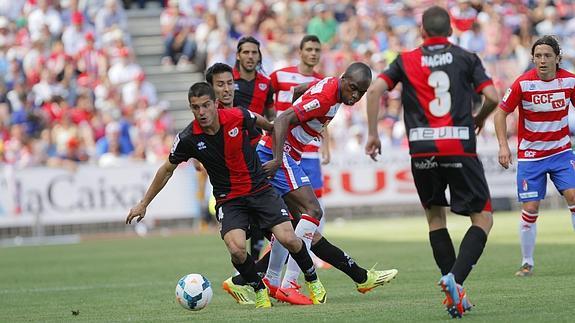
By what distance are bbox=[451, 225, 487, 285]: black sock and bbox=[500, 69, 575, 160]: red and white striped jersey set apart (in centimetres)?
286

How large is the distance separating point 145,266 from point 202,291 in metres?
6.35

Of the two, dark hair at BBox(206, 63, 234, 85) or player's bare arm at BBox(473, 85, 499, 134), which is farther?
dark hair at BBox(206, 63, 234, 85)

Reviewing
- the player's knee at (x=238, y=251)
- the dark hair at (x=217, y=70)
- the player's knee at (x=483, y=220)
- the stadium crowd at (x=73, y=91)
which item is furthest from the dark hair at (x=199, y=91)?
the stadium crowd at (x=73, y=91)

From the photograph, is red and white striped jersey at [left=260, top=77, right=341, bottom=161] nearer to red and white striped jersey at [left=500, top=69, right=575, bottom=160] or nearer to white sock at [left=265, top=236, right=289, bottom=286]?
white sock at [left=265, top=236, right=289, bottom=286]

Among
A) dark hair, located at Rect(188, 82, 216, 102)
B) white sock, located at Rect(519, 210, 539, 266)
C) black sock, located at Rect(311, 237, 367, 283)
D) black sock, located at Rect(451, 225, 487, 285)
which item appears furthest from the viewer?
white sock, located at Rect(519, 210, 539, 266)

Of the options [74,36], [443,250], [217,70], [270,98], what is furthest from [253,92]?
[74,36]

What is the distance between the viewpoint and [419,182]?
9.72 meters

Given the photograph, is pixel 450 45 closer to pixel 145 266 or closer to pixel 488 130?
pixel 145 266

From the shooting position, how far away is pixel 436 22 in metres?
9.48

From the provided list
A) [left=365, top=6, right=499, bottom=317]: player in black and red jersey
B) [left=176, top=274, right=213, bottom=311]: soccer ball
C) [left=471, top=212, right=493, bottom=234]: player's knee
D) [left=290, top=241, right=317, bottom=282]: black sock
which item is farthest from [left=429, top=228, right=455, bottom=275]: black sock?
[left=176, top=274, right=213, bottom=311]: soccer ball

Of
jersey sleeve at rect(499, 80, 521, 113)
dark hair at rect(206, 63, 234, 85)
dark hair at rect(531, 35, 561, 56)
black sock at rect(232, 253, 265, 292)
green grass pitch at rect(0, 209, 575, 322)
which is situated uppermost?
dark hair at rect(531, 35, 561, 56)

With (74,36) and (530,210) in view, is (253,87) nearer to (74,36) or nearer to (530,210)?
(530,210)

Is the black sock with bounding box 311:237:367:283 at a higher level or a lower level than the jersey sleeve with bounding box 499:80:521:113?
lower

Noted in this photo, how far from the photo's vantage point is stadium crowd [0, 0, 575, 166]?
1023 inches
